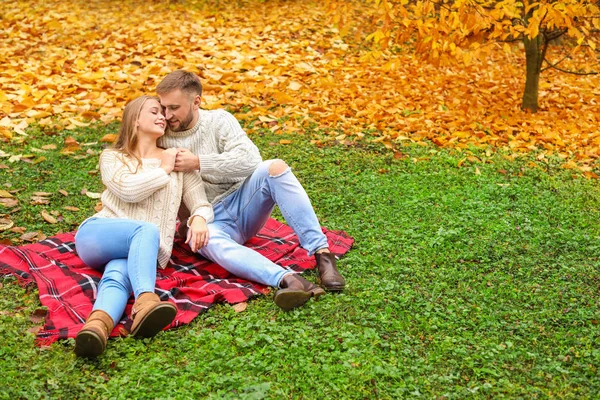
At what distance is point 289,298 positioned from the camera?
357 centimetres

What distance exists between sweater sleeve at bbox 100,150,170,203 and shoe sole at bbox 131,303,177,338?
31.8 inches

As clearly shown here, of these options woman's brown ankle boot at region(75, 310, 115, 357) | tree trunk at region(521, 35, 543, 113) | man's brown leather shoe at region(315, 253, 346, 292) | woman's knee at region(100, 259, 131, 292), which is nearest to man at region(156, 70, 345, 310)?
man's brown leather shoe at region(315, 253, 346, 292)

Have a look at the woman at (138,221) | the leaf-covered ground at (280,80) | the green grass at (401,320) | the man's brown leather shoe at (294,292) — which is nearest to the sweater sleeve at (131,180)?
the woman at (138,221)

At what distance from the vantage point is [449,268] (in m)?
4.20

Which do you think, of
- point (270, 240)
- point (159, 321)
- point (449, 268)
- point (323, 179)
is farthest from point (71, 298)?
point (323, 179)

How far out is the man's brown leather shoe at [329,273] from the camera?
386 cm

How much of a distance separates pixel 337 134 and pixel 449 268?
2.76m

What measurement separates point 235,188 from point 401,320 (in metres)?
1.45

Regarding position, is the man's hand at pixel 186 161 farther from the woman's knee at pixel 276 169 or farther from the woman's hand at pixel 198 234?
the woman's knee at pixel 276 169

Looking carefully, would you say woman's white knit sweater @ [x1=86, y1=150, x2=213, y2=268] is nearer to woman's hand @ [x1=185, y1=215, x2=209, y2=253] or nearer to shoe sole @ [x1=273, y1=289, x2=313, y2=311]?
woman's hand @ [x1=185, y1=215, x2=209, y2=253]

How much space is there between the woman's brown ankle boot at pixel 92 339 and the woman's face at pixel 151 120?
4.12ft

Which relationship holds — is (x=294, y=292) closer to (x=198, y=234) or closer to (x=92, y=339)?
(x=198, y=234)

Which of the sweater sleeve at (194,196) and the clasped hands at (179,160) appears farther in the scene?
the sweater sleeve at (194,196)

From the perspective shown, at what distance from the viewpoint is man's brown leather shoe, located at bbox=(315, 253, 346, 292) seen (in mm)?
3859
